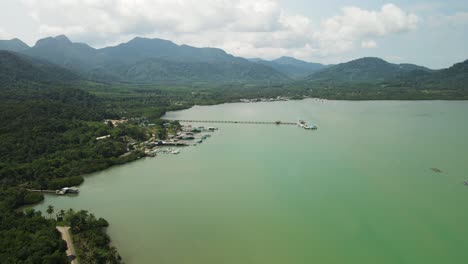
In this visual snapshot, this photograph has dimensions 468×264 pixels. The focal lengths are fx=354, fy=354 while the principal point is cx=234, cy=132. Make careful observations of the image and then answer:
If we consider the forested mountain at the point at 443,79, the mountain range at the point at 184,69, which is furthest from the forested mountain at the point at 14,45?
the forested mountain at the point at 443,79

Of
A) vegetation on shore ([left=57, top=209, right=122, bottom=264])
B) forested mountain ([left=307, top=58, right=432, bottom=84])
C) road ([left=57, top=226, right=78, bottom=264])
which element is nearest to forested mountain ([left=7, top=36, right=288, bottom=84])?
forested mountain ([left=307, top=58, right=432, bottom=84])

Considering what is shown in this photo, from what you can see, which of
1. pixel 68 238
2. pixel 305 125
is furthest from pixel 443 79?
pixel 68 238

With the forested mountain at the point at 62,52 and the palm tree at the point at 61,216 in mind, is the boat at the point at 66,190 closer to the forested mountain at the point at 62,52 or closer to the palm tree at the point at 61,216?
the palm tree at the point at 61,216

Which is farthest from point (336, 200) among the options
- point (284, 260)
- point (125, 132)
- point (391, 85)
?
Answer: point (391, 85)

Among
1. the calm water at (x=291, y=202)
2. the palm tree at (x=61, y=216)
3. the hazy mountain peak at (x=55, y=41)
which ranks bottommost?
the calm water at (x=291, y=202)

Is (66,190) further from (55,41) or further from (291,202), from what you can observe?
(55,41)

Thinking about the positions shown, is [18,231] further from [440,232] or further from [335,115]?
[335,115]

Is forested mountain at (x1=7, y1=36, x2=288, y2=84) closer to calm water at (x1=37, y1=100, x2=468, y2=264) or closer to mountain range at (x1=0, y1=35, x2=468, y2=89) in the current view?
mountain range at (x1=0, y1=35, x2=468, y2=89)

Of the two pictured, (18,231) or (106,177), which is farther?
(106,177)
